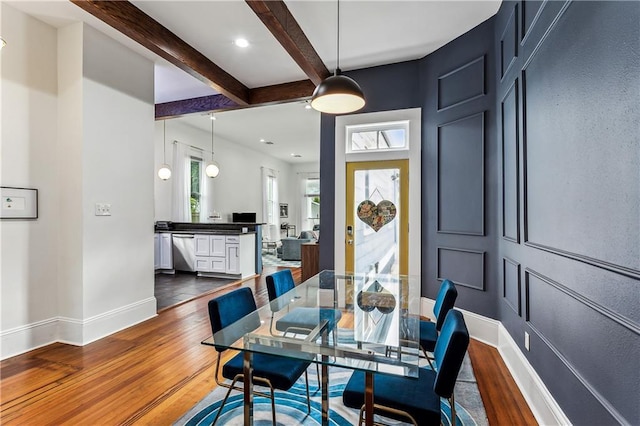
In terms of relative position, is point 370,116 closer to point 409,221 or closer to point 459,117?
point 459,117

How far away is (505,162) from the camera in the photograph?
109 inches

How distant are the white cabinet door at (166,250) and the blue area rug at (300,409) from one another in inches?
190

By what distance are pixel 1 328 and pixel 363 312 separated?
310cm

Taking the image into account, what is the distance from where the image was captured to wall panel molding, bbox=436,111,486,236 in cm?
320

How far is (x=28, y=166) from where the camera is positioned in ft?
9.64

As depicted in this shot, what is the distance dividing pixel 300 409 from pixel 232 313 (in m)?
0.76

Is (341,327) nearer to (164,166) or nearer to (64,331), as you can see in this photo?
(64,331)

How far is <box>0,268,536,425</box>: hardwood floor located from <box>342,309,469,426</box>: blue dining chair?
2.84 feet

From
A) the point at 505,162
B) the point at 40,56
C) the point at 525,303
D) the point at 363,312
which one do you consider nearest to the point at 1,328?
the point at 40,56

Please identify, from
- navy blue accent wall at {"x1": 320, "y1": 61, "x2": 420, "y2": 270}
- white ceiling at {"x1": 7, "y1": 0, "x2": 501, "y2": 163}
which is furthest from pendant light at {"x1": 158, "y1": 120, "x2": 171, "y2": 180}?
navy blue accent wall at {"x1": 320, "y1": 61, "x2": 420, "y2": 270}

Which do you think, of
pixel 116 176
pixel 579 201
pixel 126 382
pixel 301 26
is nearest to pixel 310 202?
pixel 116 176

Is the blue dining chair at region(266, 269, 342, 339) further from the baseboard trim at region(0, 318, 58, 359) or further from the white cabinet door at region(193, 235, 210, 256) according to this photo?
the white cabinet door at region(193, 235, 210, 256)

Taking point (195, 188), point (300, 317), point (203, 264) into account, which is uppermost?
point (195, 188)

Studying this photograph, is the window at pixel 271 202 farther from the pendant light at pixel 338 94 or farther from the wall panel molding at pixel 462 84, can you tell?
the pendant light at pixel 338 94
